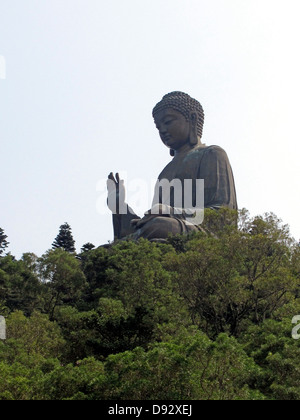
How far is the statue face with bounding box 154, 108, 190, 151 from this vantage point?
2175cm

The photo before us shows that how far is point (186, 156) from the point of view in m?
21.4

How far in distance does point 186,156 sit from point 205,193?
5.51 ft

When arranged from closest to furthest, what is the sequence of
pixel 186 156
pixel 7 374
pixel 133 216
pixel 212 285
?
1. pixel 7 374
2. pixel 212 285
3. pixel 133 216
4. pixel 186 156

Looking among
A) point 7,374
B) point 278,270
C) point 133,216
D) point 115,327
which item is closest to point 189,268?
point 278,270

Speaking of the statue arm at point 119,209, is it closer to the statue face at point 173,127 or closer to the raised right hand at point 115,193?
the raised right hand at point 115,193

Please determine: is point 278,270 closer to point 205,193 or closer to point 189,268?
point 189,268

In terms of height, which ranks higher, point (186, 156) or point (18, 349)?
point (186, 156)

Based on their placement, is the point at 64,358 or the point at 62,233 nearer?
the point at 64,358

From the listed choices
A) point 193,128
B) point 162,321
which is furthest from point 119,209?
point 162,321

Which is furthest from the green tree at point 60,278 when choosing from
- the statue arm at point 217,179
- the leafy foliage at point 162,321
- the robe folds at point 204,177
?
the statue arm at point 217,179

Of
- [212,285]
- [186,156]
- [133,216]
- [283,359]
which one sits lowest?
[283,359]

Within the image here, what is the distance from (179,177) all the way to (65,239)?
7.53 m

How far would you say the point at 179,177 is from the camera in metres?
20.9
